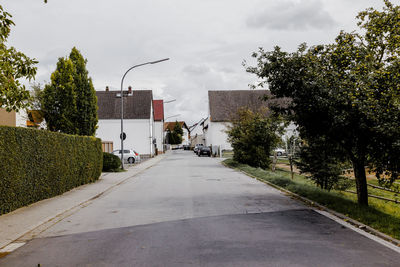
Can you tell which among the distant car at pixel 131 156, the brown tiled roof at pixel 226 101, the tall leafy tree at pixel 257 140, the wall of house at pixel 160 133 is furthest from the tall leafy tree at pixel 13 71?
the wall of house at pixel 160 133

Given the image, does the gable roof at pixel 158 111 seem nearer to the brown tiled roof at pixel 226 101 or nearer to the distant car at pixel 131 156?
the brown tiled roof at pixel 226 101

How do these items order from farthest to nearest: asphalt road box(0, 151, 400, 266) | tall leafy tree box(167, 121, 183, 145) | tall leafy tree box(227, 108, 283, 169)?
tall leafy tree box(167, 121, 183, 145) → tall leafy tree box(227, 108, 283, 169) → asphalt road box(0, 151, 400, 266)

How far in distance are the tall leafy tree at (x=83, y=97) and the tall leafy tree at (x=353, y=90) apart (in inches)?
555

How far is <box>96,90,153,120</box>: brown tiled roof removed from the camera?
5306cm

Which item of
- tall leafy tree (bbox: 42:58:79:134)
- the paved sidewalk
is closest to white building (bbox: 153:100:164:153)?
tall leafy tree (bbox: 42:58:79:134)

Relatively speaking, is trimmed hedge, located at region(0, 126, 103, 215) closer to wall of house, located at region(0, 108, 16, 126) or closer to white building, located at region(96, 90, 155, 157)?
wall of house, located at region(0, 108, 16, 126)

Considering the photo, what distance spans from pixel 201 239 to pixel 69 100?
694 inches

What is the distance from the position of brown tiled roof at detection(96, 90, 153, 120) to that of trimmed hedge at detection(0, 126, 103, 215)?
38.0 metres

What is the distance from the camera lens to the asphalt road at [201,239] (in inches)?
202

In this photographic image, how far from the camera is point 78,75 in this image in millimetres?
22203

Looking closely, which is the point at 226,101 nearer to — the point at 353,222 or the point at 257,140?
the point at 257,140

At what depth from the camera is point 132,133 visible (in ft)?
173

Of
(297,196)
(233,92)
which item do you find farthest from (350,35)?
(233,92)

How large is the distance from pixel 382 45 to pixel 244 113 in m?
20.5
